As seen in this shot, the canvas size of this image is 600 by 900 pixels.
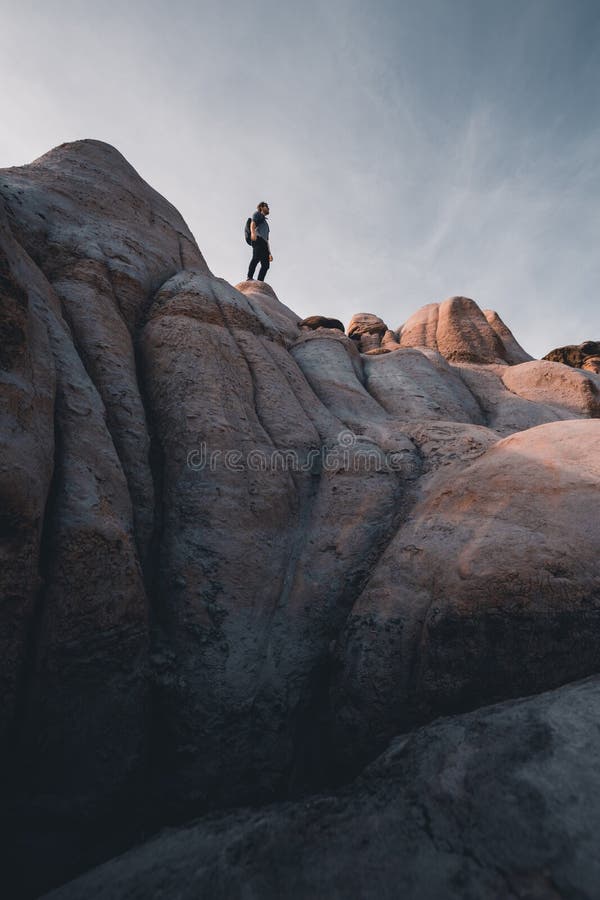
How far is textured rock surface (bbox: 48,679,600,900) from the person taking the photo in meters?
1.49

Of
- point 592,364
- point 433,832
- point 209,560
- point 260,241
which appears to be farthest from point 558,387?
point 260,241

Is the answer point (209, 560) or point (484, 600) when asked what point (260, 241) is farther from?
point (484, 600)

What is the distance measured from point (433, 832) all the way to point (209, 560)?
2.55m

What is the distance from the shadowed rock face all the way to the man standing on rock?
837cm

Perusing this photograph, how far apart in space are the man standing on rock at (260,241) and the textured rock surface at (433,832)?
46.5 feet

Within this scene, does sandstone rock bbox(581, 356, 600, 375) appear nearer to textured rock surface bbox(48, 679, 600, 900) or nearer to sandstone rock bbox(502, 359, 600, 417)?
sandstone rock bbox(502, 359, 600, 417)

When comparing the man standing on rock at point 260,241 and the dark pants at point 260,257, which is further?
the dark pants at point 260,257

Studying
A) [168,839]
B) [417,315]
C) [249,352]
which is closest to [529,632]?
[168,839]

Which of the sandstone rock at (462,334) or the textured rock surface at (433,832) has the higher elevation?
the sandstone rock at (462,334)

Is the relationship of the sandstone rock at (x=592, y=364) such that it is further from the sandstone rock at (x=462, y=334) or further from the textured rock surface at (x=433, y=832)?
the textured rock surface at (x=433, y=832)

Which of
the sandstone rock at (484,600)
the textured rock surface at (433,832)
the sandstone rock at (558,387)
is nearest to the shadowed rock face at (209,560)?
the sandstone rock at (484,600)

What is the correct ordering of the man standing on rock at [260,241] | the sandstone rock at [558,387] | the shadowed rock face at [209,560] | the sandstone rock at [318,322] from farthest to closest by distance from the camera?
the man standing on rock at [260,241] → the sandstone rock at [318,322] → the sandstone rock at [558,387] → the shadowed rock face at [209,560]

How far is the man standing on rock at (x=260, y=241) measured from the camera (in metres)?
13.1

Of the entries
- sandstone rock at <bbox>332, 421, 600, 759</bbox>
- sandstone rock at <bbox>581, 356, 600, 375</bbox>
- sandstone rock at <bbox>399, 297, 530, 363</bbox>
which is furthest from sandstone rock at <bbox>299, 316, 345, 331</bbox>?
sandstone rock at <bbox>581, 356, 600, 375</bbox>
